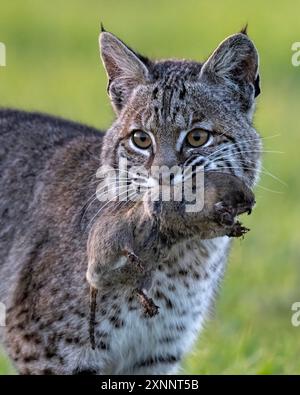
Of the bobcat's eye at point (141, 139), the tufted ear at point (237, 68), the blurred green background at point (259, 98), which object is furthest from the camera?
the blurred green background at point (259, 98)

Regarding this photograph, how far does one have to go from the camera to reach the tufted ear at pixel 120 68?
7.78m

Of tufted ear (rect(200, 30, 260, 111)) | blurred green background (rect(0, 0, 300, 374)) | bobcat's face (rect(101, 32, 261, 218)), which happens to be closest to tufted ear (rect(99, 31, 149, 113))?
→ bobcat's face (rect(101, 32, 261, 218))

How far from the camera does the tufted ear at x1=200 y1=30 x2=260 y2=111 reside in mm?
7711

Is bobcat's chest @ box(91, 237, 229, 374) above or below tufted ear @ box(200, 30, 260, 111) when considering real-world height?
below

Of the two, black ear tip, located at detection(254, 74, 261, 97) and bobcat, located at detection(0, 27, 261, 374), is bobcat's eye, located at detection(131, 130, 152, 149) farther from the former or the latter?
black ear tip, located at detection(254, 74, 261, 97)

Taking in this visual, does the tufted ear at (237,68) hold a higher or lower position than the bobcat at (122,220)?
higher

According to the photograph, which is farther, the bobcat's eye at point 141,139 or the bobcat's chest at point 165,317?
the bobcat's chest at point 165,317

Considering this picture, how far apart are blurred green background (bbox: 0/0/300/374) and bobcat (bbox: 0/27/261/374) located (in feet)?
1.70

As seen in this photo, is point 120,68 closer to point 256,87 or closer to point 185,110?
point 185,110

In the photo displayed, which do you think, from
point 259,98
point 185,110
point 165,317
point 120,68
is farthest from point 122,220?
point 259,98

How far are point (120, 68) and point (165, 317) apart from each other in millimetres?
1473

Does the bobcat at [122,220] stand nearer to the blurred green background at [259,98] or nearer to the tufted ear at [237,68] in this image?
the tufted ear at [237,68]

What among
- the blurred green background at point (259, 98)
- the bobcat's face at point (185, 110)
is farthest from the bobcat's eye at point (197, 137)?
the blurred green background at point (259, 98)

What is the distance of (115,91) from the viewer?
7.99 metres
